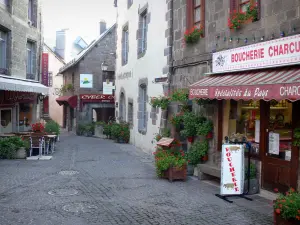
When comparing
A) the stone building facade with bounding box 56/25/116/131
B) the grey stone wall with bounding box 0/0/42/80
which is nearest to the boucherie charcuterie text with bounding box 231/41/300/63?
the grey stone wall with bounding box 0/0/42/80

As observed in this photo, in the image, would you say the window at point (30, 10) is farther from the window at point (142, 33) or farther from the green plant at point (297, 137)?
the green plant at point (297, 137)

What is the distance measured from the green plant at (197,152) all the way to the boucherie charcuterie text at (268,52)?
8.27ft

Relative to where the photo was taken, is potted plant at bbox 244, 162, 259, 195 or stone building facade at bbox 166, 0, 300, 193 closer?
stone building facade at bbox 166, 0, 300, 193

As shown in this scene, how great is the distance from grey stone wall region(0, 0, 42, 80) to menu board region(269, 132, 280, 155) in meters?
12.3

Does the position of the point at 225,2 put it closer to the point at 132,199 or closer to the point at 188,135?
the point at 188,135

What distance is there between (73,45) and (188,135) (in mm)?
29964

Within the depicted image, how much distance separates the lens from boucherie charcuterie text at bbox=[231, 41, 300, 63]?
22.2ft

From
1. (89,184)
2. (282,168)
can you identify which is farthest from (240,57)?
(89,184)

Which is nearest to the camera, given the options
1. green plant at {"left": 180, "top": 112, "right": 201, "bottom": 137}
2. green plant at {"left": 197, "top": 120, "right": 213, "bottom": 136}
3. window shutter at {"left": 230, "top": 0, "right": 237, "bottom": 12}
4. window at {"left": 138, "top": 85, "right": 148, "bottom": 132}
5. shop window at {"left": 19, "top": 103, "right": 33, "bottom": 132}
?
window shutter at {"left": 230, "top": 0, "right": 237, "bottom": 12}

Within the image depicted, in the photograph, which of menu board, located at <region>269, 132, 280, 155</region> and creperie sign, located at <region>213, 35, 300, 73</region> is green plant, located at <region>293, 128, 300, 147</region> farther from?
creperie sign, located at <region>213, 35, 300, 73</region>

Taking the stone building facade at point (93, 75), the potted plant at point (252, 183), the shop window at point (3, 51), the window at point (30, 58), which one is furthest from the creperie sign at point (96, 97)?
the potted plant at point (252, 183)

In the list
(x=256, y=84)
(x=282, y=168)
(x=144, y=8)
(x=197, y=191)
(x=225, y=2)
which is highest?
(x=144, y=8)

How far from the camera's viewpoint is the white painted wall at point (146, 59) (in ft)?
43.7

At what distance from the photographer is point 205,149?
9.84 m
